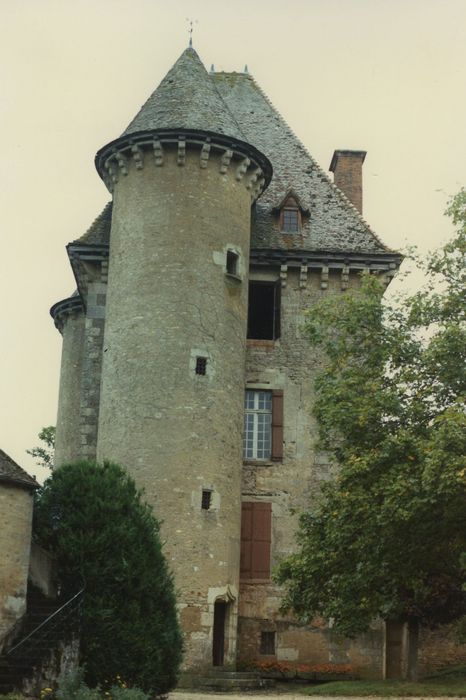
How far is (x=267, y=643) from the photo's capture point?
26.5 metres

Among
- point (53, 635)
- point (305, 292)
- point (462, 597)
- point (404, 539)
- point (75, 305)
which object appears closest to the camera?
point (53, 635)

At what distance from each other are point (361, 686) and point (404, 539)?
15.9ft

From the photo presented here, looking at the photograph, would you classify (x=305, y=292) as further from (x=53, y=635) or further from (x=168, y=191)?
(x=53, y=635)

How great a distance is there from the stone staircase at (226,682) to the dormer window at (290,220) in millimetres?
12380

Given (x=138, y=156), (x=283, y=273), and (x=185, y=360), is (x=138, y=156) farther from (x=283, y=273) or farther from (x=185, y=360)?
(x=185, y=360)

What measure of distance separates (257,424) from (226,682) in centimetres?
724

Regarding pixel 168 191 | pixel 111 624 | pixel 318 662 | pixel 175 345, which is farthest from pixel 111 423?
pixel 111 624

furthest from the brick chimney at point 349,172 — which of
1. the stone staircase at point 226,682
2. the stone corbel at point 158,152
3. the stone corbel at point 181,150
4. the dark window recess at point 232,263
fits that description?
the stone staircase at point 226,682

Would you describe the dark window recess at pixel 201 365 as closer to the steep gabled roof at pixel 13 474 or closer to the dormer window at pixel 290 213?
the dormer window at pixel 290 213

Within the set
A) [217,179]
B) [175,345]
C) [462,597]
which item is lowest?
[462,597]

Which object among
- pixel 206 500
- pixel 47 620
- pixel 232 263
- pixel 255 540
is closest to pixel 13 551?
pixel 47 620

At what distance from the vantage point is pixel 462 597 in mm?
24078

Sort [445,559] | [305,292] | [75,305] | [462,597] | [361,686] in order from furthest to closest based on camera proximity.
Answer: [75,305] < [305,292] < [462,597] < [361,686] < [445,559]

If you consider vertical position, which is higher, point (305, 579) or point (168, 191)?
point (168, 191)
